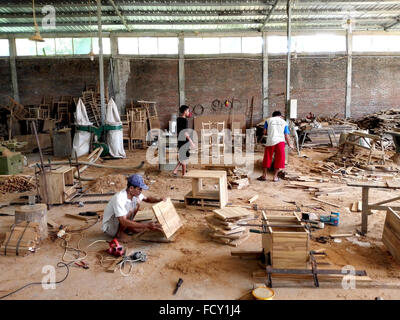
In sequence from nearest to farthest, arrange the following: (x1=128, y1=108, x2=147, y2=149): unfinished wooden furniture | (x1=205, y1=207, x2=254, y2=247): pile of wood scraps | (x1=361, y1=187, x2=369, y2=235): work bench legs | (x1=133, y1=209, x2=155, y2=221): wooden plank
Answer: (x1=205, y1=207, x2=254, y2=247): pile of wood scraps → (x1=361, y1=187, x2=369, y2=235): work bench legs → (x1=133, y1=209, x2=155, y2=221): wooden plank → (x1=128, y1=108, x2=147, y2=149): unfinished wooden furniture

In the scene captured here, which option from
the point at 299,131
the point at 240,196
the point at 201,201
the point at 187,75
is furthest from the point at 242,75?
the point at 201,201

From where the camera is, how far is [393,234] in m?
4.75

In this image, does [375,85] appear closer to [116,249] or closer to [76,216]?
[76,216]

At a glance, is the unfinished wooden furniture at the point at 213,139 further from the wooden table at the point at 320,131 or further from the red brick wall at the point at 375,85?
the red brick wall at the point at 375,85

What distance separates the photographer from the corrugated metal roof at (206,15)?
45.6 feet

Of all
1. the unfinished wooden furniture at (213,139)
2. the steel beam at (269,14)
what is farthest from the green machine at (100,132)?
the steel beam at (269,14)

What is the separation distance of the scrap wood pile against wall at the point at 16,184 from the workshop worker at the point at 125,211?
14.8ft

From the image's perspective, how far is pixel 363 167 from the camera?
10477 mm

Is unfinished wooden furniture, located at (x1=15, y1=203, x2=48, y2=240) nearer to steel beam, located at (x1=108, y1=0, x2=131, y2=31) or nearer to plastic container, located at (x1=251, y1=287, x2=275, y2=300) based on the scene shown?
plastic container, located at (x1=251, y1=287, x2=275, y2=300)

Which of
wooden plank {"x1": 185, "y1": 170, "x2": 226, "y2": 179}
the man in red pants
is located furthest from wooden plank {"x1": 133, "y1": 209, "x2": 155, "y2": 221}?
the man in red pants

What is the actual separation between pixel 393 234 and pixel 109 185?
255 inches

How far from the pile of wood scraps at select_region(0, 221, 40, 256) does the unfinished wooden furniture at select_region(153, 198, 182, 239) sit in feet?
6.32

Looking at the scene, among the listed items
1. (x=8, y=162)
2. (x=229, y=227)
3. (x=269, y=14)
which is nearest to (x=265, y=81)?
(x=269, y=14)

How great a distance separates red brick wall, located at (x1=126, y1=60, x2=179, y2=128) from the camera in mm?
17234
